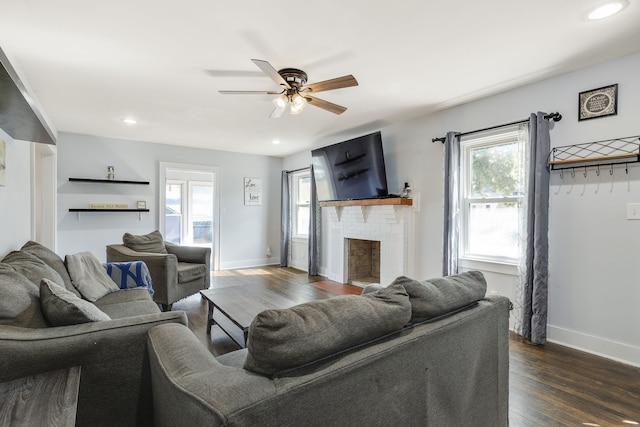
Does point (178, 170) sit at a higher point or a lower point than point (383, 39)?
lower

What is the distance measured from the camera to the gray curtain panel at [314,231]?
562 cm

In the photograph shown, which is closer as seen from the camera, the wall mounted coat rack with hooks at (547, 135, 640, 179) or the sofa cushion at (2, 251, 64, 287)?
the sofa cushion at (2, 251, 64, 287)

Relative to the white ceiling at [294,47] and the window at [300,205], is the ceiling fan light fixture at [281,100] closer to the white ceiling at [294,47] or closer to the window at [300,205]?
the white ceiling at [294,47]

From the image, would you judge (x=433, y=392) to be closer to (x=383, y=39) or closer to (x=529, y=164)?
(x=383, y=39)

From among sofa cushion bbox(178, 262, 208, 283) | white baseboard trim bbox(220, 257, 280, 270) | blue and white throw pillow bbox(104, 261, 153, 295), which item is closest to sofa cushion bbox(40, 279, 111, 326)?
blue and white throw pillow bbox(104, 261, 153, 295)

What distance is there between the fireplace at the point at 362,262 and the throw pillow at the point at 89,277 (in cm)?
326

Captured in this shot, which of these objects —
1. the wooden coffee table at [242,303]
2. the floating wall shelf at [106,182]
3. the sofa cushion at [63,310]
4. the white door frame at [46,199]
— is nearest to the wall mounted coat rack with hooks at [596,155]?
the wooden coffee table at [242,303]

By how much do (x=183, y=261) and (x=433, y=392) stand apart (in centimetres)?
356

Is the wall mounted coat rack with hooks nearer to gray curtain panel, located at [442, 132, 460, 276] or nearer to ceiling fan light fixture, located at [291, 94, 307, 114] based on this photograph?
gray curtain panel, located at [442, 132, 460, 276]

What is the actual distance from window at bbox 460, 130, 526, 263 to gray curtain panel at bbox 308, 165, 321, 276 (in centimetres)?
270

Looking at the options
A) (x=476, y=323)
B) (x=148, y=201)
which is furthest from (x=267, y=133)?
(x=476, y=323)

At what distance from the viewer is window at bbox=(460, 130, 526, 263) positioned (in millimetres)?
3088

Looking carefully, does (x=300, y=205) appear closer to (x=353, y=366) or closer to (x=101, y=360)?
(x=101, y=360)

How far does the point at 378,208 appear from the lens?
14.6ft
